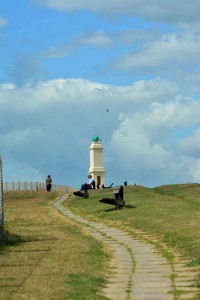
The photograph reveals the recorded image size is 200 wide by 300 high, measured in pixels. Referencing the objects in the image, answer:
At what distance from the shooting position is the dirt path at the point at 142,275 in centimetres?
1408

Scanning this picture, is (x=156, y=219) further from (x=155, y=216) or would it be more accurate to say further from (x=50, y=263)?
(x=50, y=263)

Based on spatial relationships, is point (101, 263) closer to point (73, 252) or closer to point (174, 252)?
point (73, 252)

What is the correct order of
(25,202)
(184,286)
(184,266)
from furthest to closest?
(25,202), (184,266), (184,286)

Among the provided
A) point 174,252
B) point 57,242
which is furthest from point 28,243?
point 174,252

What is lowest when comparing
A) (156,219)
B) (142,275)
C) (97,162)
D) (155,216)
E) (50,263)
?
(142,275)

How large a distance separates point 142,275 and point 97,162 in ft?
249

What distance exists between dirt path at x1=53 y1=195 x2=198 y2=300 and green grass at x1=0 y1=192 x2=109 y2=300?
0.38 m

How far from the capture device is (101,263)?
62.2 ft

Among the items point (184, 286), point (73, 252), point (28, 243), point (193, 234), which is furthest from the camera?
point (193, 234)

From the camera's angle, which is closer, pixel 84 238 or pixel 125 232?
pixel 84 238

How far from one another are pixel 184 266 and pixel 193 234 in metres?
6.83

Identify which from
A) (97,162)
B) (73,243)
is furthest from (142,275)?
(97,162)

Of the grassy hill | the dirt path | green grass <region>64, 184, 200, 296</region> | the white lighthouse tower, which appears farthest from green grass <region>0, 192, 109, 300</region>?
the white lighthouse tower

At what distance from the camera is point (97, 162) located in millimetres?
92812
